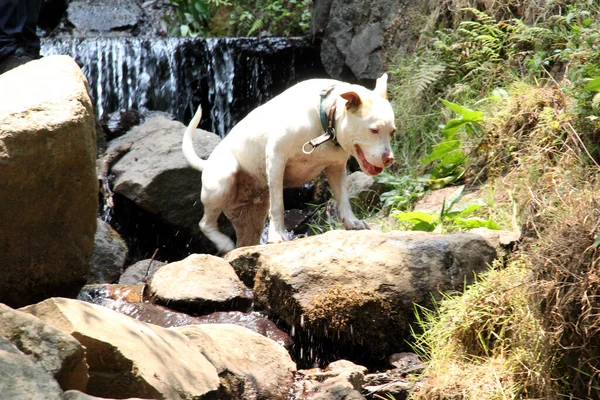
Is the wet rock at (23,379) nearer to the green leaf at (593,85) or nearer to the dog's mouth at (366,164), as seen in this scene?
the dog's mouth at (366,164)

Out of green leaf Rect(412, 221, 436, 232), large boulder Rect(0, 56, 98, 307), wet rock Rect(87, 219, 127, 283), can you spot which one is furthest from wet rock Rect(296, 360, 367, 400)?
wet rock Rect(87, 219, 127, 283)

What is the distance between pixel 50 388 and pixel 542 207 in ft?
10.1

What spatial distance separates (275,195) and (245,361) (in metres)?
1.91

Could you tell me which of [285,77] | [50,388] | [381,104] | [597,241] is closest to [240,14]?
[285,77]

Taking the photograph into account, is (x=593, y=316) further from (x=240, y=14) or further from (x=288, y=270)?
(x=240, y=14)

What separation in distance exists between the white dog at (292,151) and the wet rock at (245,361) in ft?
4.94

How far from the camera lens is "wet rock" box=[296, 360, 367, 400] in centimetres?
388

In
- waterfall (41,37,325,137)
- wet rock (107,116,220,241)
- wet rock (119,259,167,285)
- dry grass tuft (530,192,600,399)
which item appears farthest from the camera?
waterfall (41,37,325,137)

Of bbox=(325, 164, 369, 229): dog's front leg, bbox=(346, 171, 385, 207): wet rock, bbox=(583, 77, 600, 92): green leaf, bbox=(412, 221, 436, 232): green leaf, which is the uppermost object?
bbox=(583, 77, 600, 92): green leaf

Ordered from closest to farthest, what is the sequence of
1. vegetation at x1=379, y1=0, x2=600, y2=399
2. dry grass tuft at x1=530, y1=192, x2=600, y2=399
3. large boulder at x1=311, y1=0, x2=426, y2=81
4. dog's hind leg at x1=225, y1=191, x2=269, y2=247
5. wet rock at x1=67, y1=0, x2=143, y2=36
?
dry grass tuft at x1=530, y1=192, x2=600, y2=399 → vegetation at x1=379, y1=0, x2=600, y2=399 → dog's hind leg at x1=225, y1=191, x2=269, y2=247 → large boulder at x1=311, y1=0, x2=426, y2=81 → wet rock at x1=67, y1=0, x2=143, y2=36

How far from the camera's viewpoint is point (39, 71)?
4.96 metres

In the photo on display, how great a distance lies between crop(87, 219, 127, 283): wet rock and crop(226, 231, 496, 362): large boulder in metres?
2.22

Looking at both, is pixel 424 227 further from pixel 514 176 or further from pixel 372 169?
pixel 514 176

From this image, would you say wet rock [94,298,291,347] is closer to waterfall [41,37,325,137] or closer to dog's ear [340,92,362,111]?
dog's ear [340,92,362,111]
